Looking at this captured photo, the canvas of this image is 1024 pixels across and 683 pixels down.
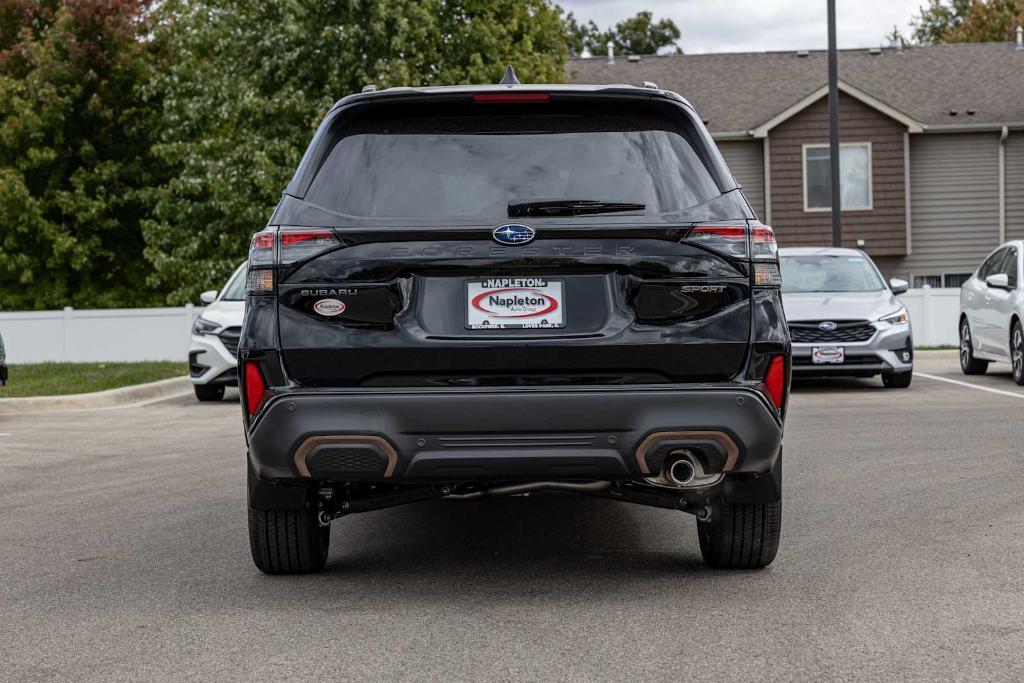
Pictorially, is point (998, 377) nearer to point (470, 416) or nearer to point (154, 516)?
point (154, 516)

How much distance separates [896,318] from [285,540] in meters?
11.0

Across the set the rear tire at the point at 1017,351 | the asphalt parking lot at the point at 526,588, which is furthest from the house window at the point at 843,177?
the asphalt parking lot at the point at 526,588

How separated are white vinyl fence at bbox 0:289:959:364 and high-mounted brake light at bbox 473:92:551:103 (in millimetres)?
21561

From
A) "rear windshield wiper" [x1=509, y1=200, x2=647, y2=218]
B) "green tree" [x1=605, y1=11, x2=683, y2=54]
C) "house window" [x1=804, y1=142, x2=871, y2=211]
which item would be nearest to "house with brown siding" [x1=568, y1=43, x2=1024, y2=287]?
"house window" [x1=804, y1=142, x2=871, y2=211]

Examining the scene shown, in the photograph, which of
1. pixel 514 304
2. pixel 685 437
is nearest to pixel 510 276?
pixel 514 304

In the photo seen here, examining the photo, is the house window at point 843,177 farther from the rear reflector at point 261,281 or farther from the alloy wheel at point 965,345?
the rear reflector at point 261,281

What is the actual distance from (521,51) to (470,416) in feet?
95.5

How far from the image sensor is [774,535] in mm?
5824

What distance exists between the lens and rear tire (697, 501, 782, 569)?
19.0 ft

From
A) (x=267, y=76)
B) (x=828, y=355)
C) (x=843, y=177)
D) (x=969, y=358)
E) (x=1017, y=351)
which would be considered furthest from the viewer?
(x=843, y=177)

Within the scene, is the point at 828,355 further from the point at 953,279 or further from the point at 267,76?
the point at 953,279

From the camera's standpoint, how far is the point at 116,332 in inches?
1048

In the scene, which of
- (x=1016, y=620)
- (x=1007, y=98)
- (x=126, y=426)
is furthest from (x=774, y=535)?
(x=1007, y=98)

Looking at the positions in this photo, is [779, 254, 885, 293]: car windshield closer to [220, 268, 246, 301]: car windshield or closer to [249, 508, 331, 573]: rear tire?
[220, 268, 246, 301]: car windshield
